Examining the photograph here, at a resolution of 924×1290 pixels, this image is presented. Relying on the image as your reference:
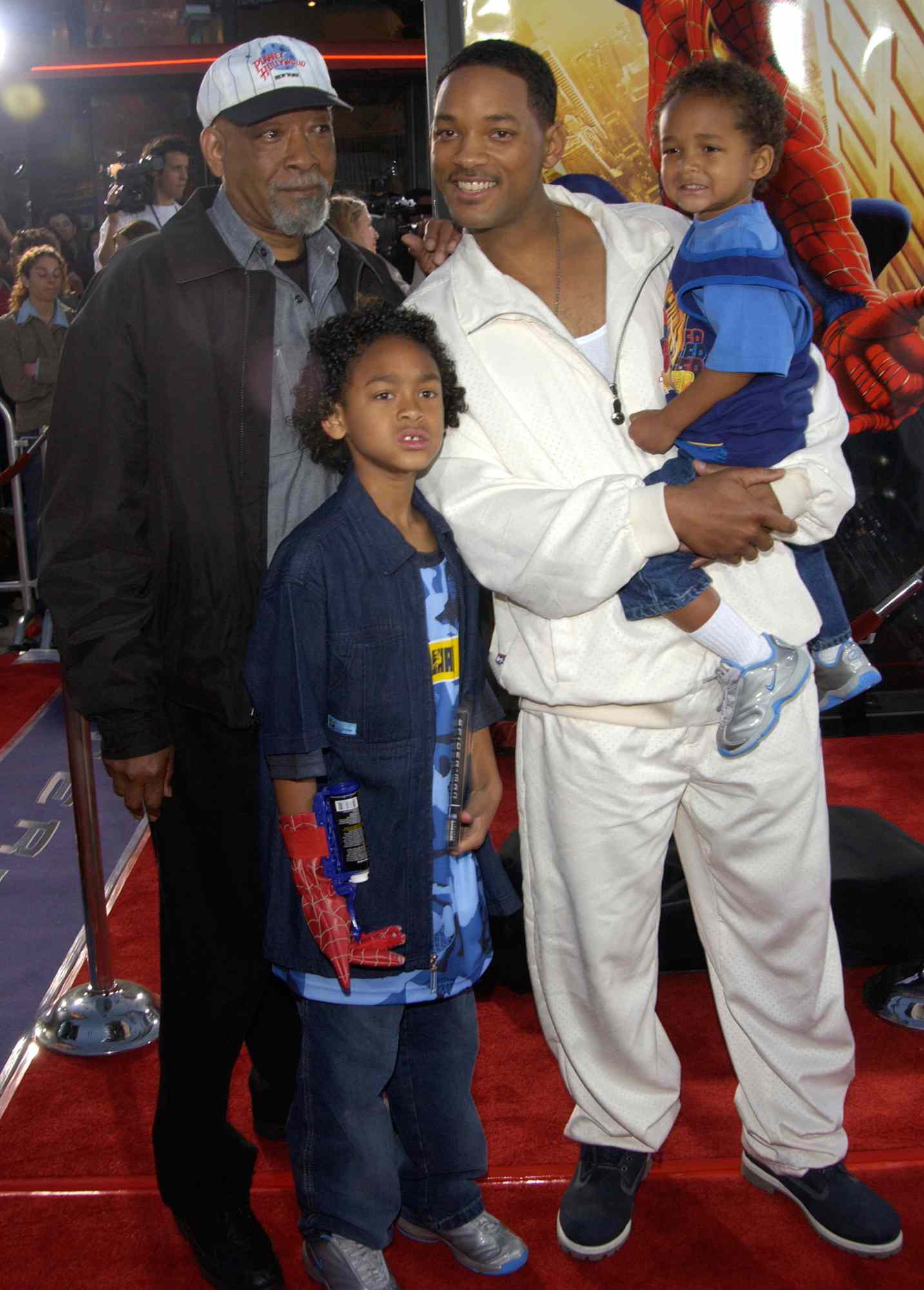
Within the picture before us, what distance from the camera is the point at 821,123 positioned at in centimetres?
427

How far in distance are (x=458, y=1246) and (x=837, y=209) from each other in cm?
361

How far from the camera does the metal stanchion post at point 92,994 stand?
296 cm

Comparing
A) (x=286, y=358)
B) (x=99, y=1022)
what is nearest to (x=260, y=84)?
(x=286, y=358)

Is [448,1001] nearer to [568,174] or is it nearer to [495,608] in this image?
[495,608]

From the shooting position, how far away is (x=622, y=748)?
206 cm

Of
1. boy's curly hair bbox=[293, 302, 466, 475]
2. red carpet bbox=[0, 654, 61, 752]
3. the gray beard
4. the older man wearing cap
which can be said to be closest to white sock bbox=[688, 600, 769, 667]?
boy's curly hair bbox=[293, 302, 466, 475]

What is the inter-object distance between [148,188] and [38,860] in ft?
11.4

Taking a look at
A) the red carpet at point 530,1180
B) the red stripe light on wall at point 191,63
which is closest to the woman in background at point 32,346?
the red stripe light on wall at point 191,63

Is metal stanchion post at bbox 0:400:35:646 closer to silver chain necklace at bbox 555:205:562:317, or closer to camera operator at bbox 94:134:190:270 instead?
camera operator at bbox 94:134:190:270

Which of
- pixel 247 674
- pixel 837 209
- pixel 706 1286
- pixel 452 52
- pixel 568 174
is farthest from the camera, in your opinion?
pixel 837 209

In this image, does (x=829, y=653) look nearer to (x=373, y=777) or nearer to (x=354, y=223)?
(x=373, y=777)

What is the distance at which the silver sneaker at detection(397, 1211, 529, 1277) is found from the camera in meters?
2.16

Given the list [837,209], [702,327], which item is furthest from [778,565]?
[837,209]

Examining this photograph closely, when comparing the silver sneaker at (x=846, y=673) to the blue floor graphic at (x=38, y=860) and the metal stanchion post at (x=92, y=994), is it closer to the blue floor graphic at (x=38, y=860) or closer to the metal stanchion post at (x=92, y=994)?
the metal stanchion post at (x=92, y=994)
